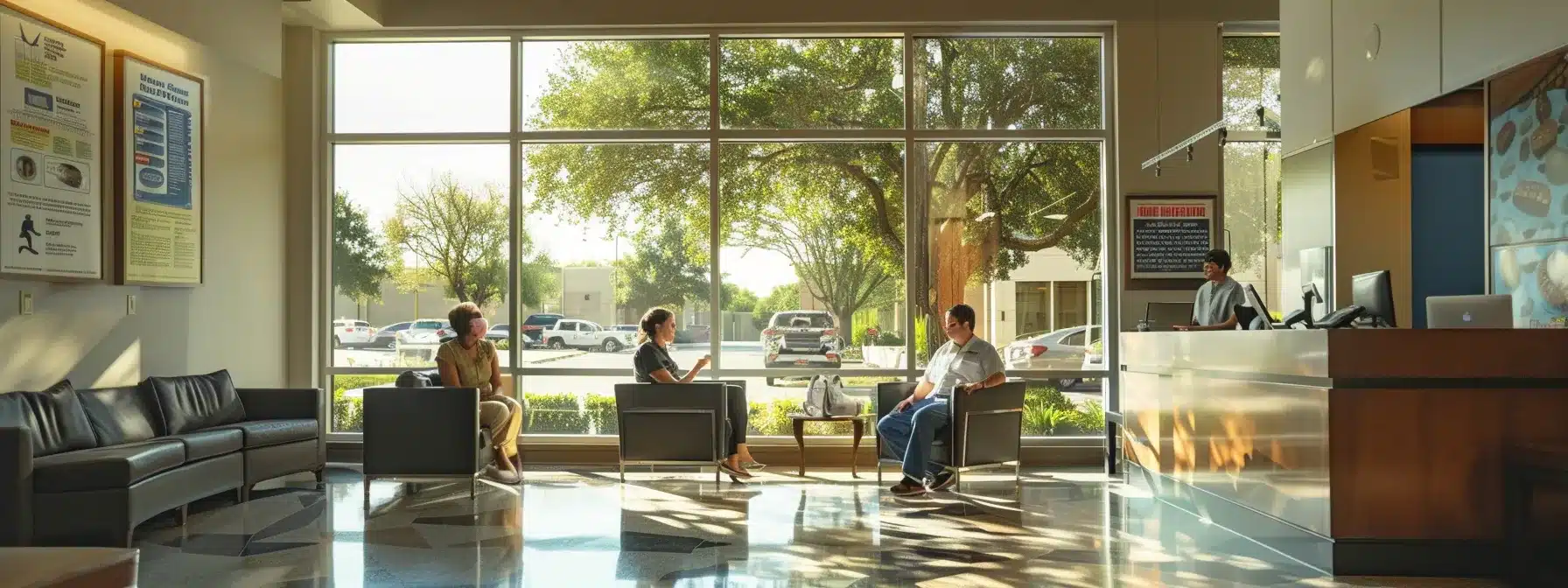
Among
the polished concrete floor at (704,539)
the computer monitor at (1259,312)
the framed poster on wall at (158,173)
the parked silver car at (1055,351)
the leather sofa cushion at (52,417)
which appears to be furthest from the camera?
the parked silver car at (1055,351)

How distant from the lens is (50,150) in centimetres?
624

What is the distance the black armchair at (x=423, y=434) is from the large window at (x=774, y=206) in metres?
2.03

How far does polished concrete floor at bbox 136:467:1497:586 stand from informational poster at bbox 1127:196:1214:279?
189 centimetres

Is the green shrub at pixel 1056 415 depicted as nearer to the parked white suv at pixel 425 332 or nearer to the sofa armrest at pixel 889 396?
the sofa armrest at pixel 889 396

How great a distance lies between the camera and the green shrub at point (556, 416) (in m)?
9.09

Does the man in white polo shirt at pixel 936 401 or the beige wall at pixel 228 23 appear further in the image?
the man in white polo shirt at pixel 936 401

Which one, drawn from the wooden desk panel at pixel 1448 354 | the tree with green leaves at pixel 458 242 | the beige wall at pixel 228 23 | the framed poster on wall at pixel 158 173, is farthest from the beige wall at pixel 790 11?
the wooden desk panel at pixel 1448 354

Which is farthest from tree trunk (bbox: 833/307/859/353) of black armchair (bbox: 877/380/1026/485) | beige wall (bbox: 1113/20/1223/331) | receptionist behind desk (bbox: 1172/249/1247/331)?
receptionist behind desk (bbox: 1172/249/1247/331)

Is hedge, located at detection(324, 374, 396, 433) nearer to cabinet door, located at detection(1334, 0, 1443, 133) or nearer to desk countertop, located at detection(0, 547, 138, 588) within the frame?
desk countertop, located at detection(0, 547, 138, 588)

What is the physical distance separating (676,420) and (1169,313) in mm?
3831

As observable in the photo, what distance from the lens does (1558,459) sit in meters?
4.40

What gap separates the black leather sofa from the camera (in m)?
5.24

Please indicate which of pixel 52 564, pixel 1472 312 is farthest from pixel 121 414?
pixel 1472 312

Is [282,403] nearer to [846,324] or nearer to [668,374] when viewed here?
[668,374]
